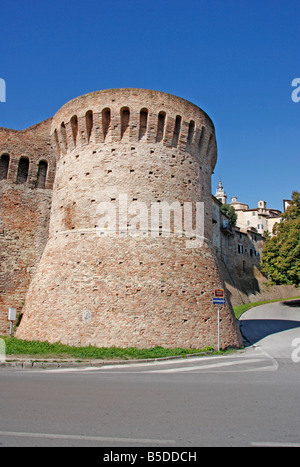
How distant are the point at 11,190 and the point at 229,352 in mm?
12403

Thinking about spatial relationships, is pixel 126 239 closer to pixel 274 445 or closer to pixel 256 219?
pixel 274 445

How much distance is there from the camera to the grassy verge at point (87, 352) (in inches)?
477

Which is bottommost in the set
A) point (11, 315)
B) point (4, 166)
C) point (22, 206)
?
point (11, 315)

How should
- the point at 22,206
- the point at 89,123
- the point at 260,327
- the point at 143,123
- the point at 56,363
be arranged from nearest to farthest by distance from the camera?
the point at 56,363 < the point at 143,123 < the point at 89,123 < the point at 22,206 < the point at 260,327

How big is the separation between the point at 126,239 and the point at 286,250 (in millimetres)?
26917

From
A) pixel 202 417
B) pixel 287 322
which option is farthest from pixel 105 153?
pixel 287 322

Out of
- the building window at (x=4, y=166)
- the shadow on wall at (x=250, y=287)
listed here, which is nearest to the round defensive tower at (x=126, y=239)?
the building window at (x=4, y=166)

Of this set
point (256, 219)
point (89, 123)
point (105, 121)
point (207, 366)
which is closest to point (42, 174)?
point (89, 123)

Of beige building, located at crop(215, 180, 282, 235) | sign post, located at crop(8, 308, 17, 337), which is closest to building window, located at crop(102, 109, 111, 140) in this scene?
sign post, located at crop(8, 308, 17, 337)

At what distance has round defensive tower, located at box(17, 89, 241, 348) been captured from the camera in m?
14.2

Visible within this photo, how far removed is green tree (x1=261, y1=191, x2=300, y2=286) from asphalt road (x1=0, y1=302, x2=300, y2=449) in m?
28.2

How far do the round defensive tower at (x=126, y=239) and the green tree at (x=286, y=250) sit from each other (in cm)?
2243

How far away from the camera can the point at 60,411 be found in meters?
5.12

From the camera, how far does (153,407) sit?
18.0 ft
